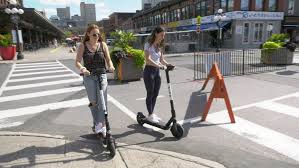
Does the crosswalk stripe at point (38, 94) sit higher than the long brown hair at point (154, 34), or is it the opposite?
the long brown hair at point (154, 34)

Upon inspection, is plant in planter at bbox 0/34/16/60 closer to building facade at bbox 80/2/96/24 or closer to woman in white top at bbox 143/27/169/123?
woman in white top at bbox 143/27/169/123

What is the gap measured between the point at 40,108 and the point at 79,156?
342 cm

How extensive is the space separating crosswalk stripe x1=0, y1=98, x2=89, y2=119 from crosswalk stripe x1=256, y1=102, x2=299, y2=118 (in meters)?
4.52

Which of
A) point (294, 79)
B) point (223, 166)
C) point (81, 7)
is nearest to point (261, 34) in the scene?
point (294, 79)

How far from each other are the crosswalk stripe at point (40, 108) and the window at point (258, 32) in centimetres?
3081

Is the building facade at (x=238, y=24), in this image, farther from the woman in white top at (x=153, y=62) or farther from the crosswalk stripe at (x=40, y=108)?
the woman in white top at (x=153, y=62)

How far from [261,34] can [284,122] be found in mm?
31918

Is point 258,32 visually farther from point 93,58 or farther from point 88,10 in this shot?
point 88,10

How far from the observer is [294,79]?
10164mm

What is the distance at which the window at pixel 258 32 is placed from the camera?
33875mm

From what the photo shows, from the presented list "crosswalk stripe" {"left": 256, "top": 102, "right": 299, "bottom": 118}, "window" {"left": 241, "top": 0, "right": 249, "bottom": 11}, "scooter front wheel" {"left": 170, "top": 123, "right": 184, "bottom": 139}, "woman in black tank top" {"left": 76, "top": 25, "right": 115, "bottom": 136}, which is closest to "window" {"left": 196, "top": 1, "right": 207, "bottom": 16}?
"window" {"left": 241, "top": 0, "right": 249, "bottom": 11}

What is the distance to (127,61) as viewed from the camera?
1037 centimetres

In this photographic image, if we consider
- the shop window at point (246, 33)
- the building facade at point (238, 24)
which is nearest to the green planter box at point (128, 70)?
the building facade at point (238, 24)

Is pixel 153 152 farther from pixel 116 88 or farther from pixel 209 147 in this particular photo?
pixel 116 88
